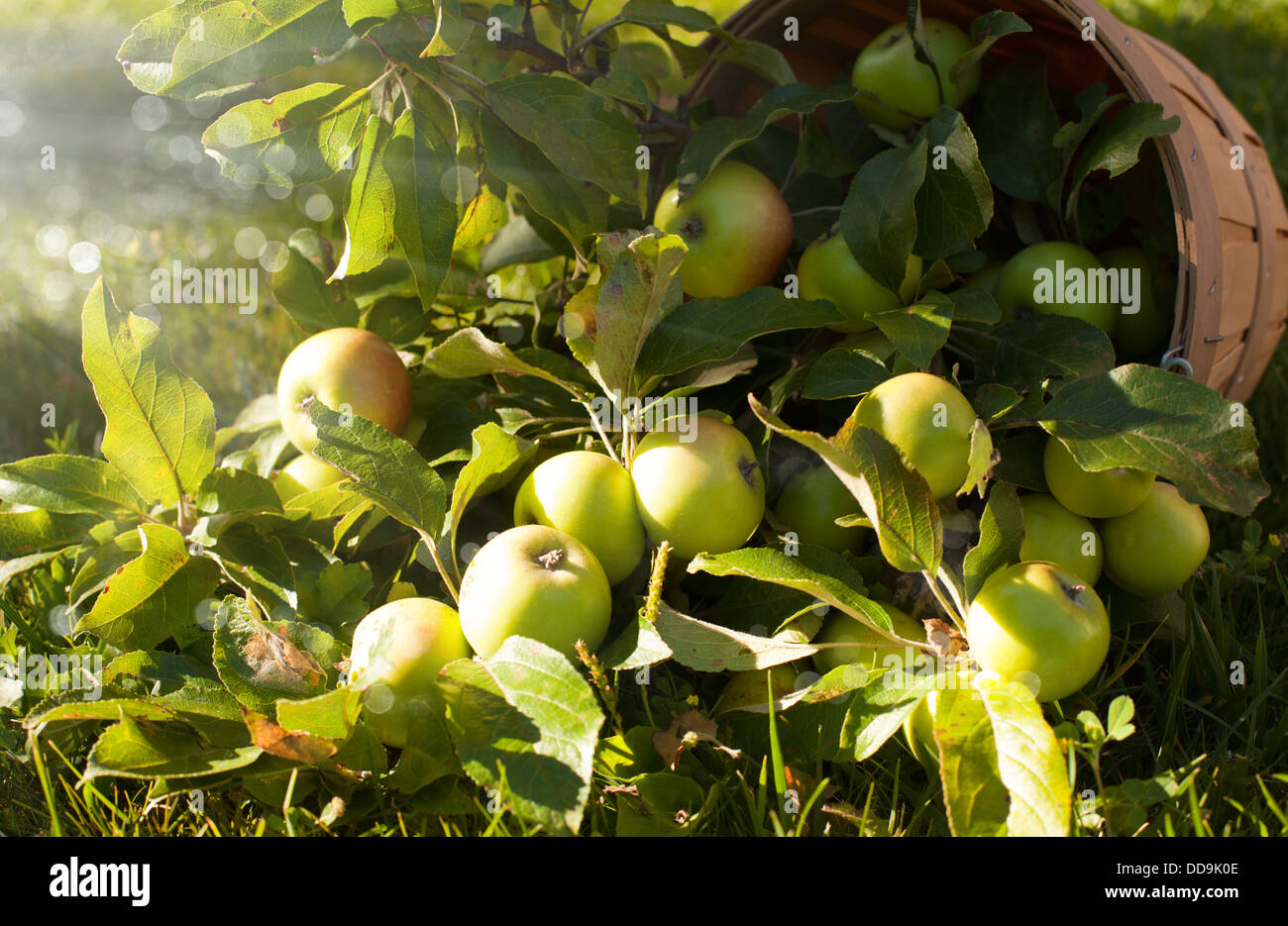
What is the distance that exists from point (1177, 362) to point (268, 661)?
1.36 m

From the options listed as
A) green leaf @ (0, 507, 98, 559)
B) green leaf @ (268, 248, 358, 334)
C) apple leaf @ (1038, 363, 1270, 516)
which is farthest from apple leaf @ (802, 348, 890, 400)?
green leaf @ (0, 507, 98, 559)

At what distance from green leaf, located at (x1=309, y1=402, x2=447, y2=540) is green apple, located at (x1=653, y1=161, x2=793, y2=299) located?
569 millimetres

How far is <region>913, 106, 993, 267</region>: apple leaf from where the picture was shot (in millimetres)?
1488

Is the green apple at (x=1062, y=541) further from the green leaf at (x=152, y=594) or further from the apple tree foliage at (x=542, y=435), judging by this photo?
the green leaf at (x=152, y=594)

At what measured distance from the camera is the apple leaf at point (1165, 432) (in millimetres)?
1242

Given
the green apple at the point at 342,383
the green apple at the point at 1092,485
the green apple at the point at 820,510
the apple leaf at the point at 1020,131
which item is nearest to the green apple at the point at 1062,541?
the green apple at the point at 1092,485

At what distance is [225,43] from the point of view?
135 cm

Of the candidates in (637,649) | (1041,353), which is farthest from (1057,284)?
(637,649)

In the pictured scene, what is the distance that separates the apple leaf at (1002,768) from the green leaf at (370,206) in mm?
1044

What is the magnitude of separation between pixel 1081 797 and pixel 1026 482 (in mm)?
430

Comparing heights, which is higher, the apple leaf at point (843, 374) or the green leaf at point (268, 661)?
the apple leaf at point (843, 374)
